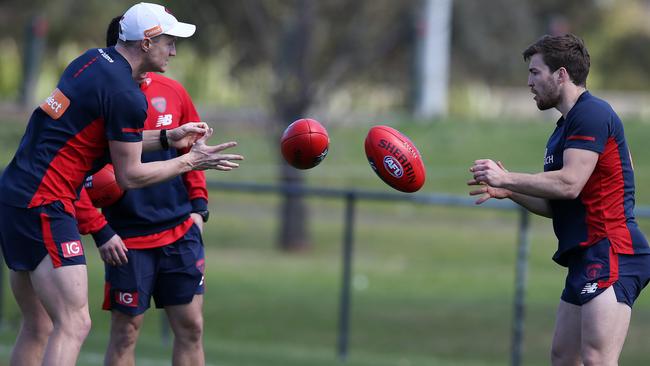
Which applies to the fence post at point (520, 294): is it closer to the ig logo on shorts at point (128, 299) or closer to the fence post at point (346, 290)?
the fence post at point (346, 290)

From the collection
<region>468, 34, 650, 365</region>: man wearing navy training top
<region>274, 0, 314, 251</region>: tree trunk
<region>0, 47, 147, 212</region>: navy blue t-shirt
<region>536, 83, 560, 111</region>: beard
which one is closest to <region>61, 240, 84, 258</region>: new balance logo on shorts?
<region>0, 47, 147, 212</region>: navy blue t-shirt

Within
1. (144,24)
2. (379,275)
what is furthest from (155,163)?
(379,275)

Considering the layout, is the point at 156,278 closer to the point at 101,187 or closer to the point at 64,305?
the point at 101,187

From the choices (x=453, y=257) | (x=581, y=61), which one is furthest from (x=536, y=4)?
(x=581, y=61)

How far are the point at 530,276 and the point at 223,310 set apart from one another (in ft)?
15.3

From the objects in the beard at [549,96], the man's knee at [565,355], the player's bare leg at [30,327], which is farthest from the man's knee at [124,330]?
the beard at [549,96]

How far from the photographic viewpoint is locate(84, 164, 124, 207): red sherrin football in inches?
263

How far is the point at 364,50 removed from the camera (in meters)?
20.1

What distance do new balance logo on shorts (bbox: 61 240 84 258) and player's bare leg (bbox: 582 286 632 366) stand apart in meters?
2.82

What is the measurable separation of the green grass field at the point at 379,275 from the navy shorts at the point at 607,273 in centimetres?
396

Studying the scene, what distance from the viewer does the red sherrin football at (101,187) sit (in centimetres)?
669

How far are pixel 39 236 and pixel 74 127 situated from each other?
2.07 ft

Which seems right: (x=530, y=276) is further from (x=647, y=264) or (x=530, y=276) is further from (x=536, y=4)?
(x=536, y=4)

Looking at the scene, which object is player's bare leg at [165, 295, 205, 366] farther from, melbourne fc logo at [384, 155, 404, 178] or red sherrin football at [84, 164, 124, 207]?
melbourne fc logo at [384, 155, 404, 178]
